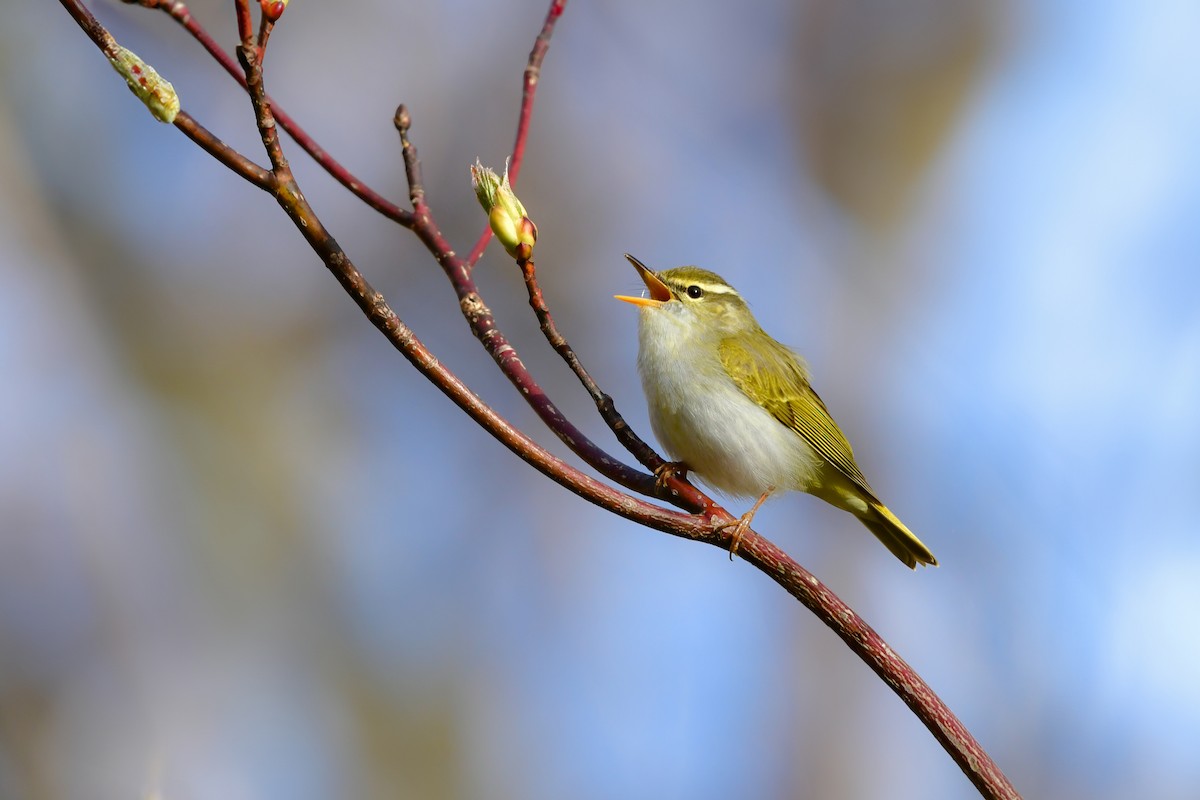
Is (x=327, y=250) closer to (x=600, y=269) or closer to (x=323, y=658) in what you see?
(x=600, y=269)

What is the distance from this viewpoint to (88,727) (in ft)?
23.9

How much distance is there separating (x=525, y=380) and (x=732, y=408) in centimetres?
190

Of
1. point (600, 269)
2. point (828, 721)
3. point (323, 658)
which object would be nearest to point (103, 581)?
point (323, 658)

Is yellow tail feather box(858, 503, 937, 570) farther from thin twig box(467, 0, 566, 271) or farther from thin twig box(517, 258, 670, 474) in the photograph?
thin twig box(467, 0, 566, 271)

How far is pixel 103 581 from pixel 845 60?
745 cm

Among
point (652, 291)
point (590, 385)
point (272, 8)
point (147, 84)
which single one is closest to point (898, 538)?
point (652, 291)

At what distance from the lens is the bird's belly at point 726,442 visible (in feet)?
12.2

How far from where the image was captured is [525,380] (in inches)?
81.4

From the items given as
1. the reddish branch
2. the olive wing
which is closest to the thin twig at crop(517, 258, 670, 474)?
the reddish branch

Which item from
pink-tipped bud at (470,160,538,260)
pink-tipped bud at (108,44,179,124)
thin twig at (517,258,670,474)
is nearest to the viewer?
pink-tipped bud at (108,44,179,124)

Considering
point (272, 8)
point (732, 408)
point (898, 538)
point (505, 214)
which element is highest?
point (272, 8)

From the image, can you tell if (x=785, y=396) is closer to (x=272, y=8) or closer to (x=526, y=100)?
(x=526, y=100)

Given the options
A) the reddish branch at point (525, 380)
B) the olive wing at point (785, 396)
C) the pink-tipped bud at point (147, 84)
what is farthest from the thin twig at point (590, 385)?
the olive wing at point (785, 396)

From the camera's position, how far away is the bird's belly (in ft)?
12.2
